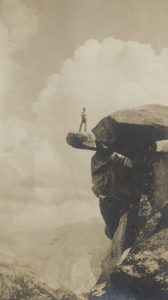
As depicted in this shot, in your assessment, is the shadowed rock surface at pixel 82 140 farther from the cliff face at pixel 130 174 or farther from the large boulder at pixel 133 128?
the large boulder at pixel 133 128

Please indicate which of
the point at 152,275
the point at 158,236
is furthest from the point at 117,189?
the point at 152,275

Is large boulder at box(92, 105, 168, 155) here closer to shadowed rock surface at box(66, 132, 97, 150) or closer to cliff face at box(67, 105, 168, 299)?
cliff face at box(67, 105, 168, 299)

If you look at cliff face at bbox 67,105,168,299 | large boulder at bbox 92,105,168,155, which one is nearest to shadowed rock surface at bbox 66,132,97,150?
cliff face at bbox 67,105,168,299

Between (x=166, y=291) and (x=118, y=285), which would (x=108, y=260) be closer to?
(x=118, y=285)

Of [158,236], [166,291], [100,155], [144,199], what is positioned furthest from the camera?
[100,155]

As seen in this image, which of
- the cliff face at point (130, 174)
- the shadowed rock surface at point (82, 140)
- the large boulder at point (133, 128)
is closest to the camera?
the cliff face at point (130, 174)

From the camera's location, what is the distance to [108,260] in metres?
35.3

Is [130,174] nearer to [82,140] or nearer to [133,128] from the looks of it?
[133,128]

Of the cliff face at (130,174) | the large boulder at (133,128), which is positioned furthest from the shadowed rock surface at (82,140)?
the large boulder at (133,128)

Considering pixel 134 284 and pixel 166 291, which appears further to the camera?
pixel 134 284

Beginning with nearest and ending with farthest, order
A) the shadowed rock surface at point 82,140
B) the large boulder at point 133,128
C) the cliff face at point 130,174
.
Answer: the cliff face at point 130,174 < the large boulder at point 133,128 < the shadowed rock surface at point 82,140

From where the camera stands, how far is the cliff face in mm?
32844

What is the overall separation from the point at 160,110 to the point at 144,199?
814 centimetres

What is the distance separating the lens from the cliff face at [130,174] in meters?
32.8
